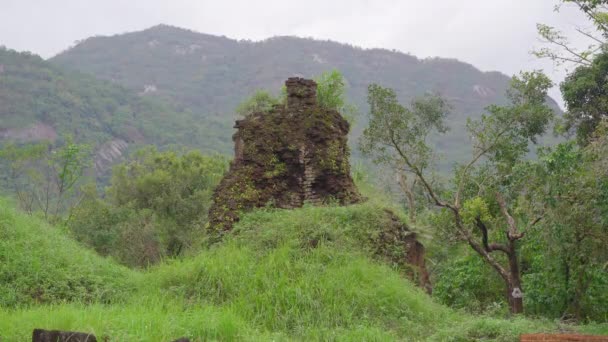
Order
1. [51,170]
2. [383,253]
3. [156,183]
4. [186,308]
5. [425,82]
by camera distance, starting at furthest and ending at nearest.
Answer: [425,82]
[51,170]
[156,183]
[383,253]
[186,308]

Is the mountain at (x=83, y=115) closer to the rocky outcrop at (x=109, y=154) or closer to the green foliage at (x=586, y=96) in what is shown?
the rocky outcrop at (x=109, y=154)

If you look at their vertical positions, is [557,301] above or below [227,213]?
below

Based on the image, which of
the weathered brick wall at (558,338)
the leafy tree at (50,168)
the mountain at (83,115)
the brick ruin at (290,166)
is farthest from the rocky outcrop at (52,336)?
the mountain at (83,115)

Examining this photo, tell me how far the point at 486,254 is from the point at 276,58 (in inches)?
3188

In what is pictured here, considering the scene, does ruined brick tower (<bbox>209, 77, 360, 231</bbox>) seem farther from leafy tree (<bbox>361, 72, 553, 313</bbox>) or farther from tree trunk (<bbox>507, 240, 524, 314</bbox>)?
tree trunk (<bbox>507, 240, 524, 314</bbox>)

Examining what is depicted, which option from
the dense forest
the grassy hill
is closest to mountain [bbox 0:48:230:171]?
the dense forest

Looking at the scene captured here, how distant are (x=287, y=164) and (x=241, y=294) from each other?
4.49 metres

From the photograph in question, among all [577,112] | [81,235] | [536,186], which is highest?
[577,112]

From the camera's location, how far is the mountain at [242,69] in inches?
2847

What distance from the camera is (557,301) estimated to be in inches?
512

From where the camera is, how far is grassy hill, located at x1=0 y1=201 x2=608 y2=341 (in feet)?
22.8

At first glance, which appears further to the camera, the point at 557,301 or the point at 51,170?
the point at 51,170

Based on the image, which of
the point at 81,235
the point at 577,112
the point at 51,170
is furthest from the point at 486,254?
the point at 51,170

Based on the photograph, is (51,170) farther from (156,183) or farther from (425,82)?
(425,82)
